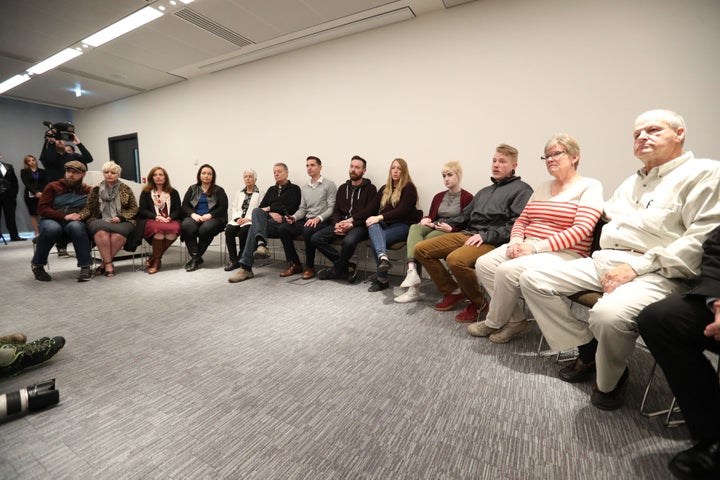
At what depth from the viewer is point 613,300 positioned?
127 centimetres

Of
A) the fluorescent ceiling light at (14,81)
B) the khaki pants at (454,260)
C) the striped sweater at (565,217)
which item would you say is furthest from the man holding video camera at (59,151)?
the striped sweater at (565,217)

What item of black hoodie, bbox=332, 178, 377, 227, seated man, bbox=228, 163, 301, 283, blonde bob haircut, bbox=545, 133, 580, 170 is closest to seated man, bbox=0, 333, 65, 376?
seated man, bbox=228, 163, 301, 283

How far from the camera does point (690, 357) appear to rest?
3.43 feet

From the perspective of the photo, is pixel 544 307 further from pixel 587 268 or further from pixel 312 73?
pixel 312 73

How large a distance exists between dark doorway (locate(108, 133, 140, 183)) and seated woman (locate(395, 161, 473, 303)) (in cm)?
627

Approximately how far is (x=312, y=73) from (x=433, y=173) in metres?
2.14

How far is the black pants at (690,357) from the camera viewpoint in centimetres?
102

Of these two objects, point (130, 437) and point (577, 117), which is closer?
point (130, 437)

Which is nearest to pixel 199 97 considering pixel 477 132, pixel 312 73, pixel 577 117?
pixel 312 73

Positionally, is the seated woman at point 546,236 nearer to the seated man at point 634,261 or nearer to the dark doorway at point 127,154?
the seated man at point 634,261

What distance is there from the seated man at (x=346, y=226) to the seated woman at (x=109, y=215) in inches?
87.7

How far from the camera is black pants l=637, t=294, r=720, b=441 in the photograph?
102cm

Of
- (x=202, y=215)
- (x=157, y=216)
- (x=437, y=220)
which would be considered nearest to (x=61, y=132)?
(x=157, y=216)

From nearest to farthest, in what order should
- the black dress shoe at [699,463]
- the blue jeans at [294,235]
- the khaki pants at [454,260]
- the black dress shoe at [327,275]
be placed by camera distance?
the black dress shoe at [699,463] < the khaki pants at [454,260] < the black dress shoe at [327,275] < the blue jeans at [294,235]
